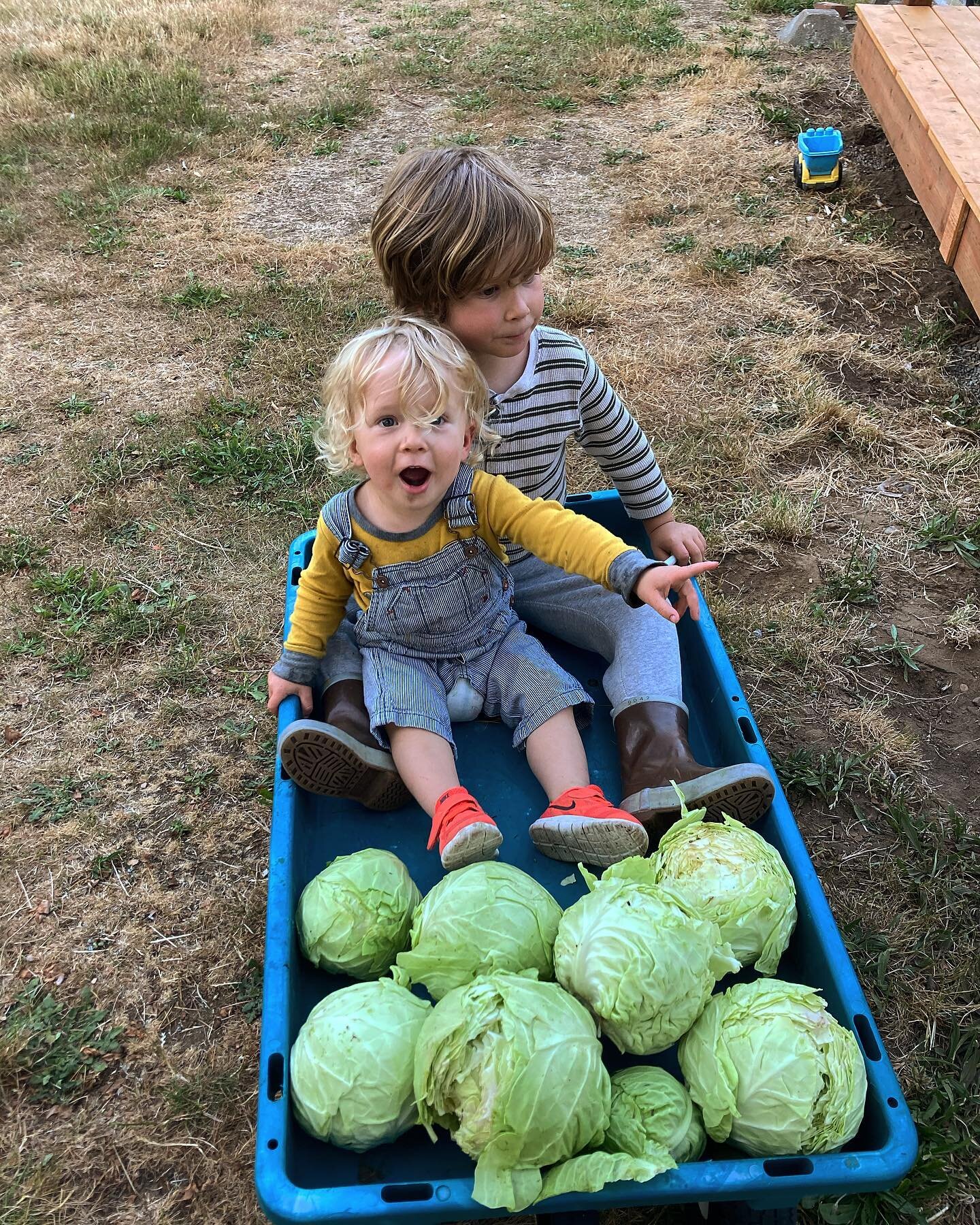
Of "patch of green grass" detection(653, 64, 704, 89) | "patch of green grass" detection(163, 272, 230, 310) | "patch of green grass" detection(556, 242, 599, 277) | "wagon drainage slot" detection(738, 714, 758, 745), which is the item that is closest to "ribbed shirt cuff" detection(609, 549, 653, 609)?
"wagon drainage slot" detection(738, 714, 758, 745)

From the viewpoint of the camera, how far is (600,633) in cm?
267

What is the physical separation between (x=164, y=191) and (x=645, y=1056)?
5.76m

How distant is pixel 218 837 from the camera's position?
104 inches

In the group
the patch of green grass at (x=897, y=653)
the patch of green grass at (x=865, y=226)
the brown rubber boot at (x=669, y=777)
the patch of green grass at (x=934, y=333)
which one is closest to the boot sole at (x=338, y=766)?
the brown rubber boot at (x=669, y=777)

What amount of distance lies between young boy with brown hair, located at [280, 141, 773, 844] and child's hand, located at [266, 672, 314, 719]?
0.06m

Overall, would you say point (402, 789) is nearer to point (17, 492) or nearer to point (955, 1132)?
point (955, 1132)

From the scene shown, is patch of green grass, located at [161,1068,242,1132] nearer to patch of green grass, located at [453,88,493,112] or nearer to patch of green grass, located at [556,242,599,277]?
patch of green grass, located at [556,242,599,277]

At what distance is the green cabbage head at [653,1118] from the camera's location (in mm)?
1574

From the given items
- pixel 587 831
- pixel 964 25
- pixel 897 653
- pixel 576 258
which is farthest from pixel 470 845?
pixel 964 25

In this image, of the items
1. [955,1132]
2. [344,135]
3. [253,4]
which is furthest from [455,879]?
[253,4]

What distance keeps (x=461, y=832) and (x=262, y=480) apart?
7.29 feet

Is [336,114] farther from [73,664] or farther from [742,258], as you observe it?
[73,664]

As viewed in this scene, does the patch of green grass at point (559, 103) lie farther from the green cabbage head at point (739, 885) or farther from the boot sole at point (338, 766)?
the green cabbage head at point (739, 885)

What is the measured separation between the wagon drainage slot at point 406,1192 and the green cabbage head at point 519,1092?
8 centimetres
